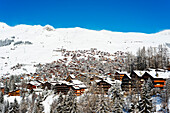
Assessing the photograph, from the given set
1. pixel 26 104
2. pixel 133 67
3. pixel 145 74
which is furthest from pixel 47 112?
pixel 133 67

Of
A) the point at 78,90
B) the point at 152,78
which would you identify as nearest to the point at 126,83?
the point at 152,78

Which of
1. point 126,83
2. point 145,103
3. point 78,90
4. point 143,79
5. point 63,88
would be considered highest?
point 143,79

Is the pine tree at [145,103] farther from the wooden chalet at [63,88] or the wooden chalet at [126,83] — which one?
the wooden chalet at [63,88]

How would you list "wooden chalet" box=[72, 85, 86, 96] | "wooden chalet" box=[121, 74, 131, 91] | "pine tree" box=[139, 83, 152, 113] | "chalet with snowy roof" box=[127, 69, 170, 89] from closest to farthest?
"pine tree" box=[139, 83, 152, 113] < "chalet with snowy roof" box=[127, 69, 170, 89] < "wooden chalet" box=[121, 74, 131, 91] < "wooden chalet" box=[72, 85, 86, 96]

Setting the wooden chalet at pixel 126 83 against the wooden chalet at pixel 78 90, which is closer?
the wooden chalet at pixel 126 83

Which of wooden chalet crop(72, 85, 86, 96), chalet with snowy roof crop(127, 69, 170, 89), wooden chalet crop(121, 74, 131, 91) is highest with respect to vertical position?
chalet with snowy roof crop(127, 69, 170, 89)

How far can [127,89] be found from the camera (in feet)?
228

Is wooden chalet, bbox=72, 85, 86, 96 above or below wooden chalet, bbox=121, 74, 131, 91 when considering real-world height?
below

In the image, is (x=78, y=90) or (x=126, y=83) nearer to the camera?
(x=126, y=83)

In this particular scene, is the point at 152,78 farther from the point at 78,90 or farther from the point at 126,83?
the point at 78,90

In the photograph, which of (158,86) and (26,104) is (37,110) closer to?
(26,104)

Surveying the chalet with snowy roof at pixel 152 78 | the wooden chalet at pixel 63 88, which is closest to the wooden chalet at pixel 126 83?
the chalet with snowy roof at pixel 152 78

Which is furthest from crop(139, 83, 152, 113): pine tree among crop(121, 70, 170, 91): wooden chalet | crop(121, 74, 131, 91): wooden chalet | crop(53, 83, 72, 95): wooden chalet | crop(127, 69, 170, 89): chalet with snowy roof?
crop(53, 83, 72, 95): wooden chalet

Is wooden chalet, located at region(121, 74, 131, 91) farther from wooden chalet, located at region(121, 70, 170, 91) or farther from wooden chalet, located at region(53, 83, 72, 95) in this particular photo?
wooden chalet, located at region(53, 83, 72, 95)
